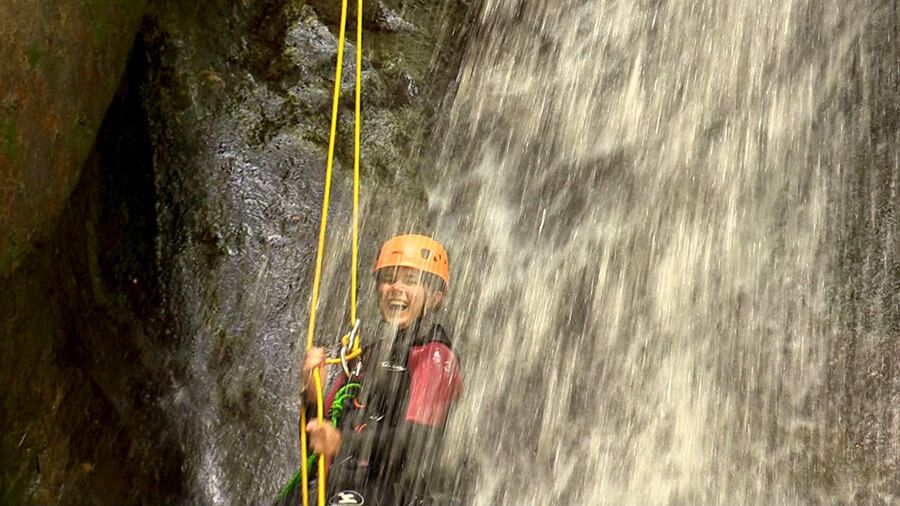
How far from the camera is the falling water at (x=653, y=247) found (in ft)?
14.8

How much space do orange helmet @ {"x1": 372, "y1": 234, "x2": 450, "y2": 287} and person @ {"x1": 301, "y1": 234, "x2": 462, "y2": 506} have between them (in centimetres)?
25

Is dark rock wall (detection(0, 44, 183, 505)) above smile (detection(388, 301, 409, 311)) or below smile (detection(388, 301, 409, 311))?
below

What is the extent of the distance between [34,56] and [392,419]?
217 centimetres

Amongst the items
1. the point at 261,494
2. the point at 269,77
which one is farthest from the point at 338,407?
the point at 269,77

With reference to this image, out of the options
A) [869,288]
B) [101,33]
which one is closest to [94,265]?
[101,33]

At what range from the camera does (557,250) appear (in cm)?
512

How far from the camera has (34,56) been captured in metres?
3.51

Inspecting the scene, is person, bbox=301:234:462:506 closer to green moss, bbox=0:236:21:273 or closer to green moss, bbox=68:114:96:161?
green moss, bbox=0:236:21:273

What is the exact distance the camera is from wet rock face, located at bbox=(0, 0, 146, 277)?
3.38 m

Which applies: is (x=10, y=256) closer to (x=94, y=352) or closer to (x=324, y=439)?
(x=94, y=352)

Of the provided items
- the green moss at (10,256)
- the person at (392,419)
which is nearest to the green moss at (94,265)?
the green moss at (10,256)

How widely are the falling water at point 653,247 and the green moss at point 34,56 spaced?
228cm

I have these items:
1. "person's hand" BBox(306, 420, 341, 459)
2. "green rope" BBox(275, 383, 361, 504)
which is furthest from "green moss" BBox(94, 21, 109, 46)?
"person's hand" BBox(306, 420, 341, 459)

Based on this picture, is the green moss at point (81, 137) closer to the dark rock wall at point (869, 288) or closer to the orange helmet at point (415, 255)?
the orange helmet at point (415, 255)
